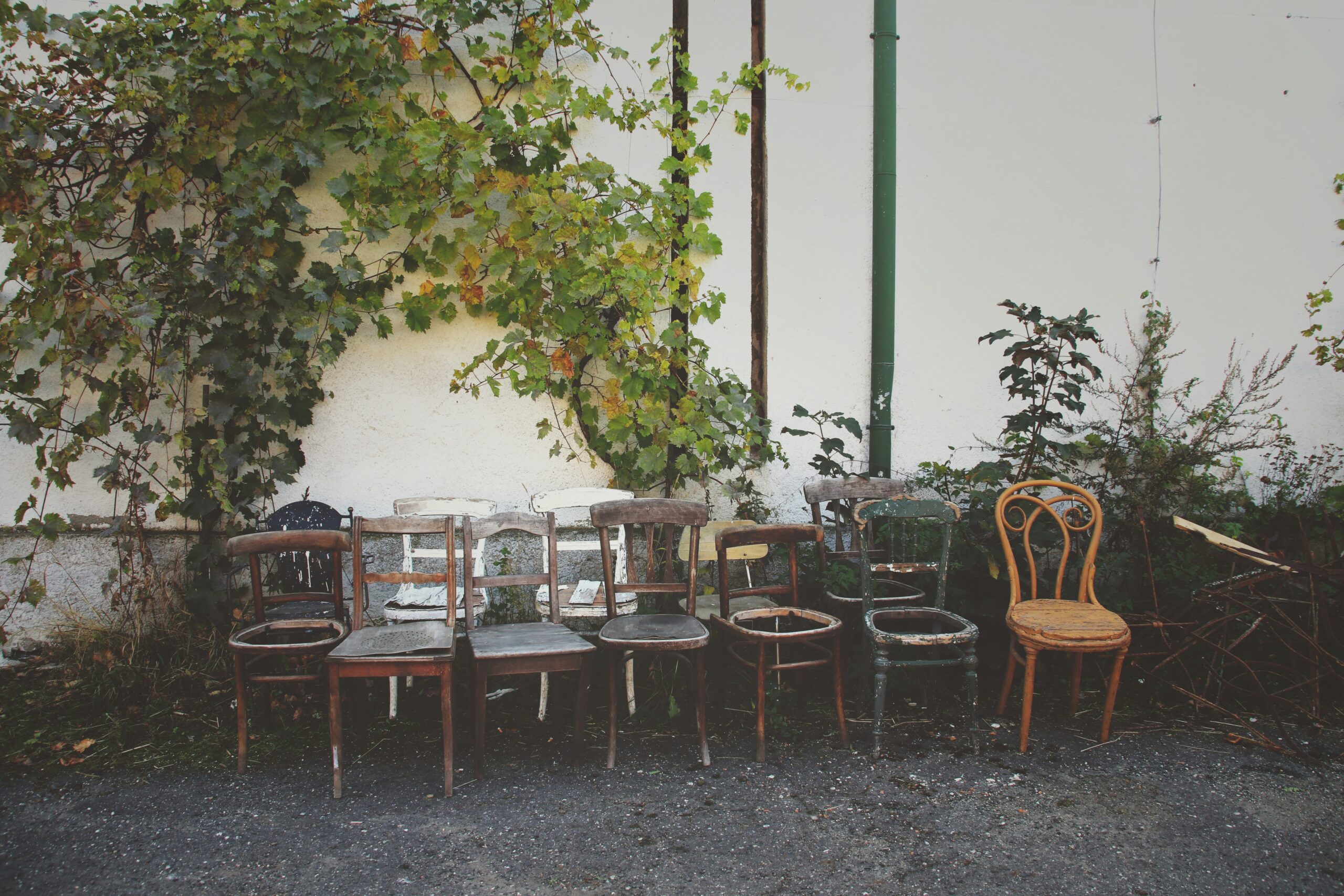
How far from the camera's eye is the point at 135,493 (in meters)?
3.79

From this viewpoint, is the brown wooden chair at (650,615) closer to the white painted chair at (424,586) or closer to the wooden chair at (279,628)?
the white painted chair at (424,586)

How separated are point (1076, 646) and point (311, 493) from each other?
144 inches

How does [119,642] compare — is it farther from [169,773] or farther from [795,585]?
[795,585]

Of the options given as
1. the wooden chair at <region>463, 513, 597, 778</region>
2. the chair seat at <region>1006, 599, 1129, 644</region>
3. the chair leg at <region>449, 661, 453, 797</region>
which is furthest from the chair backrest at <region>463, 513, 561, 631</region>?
the chair seat at <region>1006, 599, 1129, 644</region>

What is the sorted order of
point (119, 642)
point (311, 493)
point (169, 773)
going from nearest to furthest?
point (169, 773) → point (119, 642) → point (311, 493)

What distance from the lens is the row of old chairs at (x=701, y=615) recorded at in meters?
2.83

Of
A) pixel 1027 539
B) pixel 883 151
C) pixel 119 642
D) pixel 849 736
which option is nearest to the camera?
pixel 849 736

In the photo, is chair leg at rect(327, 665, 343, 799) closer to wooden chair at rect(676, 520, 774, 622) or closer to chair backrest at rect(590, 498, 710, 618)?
chair backrest at rect(590, 498, 710, 618)

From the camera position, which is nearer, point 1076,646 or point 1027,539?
point 1076,646

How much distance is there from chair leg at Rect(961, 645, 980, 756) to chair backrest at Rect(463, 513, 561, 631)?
5.39 ft

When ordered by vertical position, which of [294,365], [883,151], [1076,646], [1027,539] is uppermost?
[883,151]

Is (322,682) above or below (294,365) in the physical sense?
below

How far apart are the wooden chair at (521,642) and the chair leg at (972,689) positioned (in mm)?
1447

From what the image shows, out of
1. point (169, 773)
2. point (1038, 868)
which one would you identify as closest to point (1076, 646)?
point (1038, 868)
